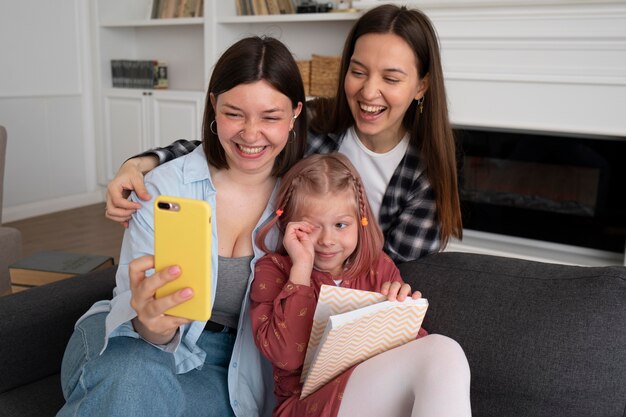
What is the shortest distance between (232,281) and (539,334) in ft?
2.26

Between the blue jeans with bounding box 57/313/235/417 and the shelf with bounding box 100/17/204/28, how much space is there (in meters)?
3.47

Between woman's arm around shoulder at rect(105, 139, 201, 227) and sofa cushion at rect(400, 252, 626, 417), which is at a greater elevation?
woman's arm around shoulder at rect(105, 139, 201, 227)

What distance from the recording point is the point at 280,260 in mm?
1376

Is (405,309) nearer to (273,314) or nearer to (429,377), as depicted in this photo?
(429,377)

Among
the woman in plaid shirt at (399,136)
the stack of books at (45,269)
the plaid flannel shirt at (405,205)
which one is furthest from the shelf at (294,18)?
the stack of books at (45,269)

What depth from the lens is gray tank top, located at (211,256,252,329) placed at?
139 cm

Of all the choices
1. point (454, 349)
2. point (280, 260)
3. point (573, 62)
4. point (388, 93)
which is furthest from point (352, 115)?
point (573, 62)

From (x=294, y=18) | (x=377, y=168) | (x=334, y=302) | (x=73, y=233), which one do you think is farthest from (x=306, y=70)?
(x=334, y=302)

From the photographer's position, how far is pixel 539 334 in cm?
122

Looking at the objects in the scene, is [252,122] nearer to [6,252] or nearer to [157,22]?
[6,252]

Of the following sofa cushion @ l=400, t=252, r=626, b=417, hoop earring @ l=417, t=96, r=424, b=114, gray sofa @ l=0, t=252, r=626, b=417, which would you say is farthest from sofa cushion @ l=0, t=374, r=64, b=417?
hoop earring @ l=417, t=96, r=424, b=114

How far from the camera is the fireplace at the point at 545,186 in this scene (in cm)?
322

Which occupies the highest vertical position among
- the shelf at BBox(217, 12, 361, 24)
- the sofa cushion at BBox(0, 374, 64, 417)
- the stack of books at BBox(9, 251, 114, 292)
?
the shelf at BBox(217, 12, 361, 24)

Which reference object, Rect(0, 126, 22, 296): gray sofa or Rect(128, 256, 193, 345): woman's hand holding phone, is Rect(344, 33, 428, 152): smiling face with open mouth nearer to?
Rect(128, 256, 193, 345): woman's hand holding phone
